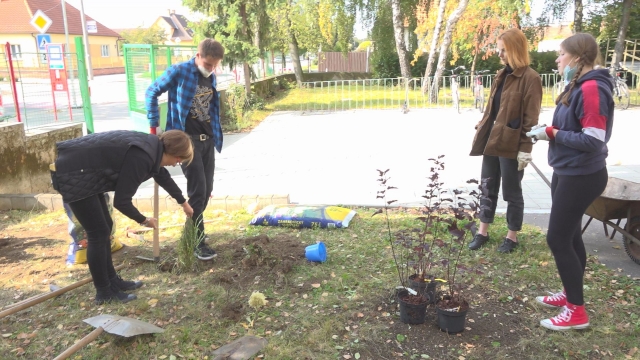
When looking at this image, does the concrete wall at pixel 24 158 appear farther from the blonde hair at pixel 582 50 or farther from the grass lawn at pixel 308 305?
the blonde hair at pixel 582 50

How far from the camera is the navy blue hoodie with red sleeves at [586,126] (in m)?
2.77

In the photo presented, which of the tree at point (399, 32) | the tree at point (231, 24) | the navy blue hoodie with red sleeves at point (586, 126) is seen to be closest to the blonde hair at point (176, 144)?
the navy blue hoodie with red sleeves at point (586, 126)

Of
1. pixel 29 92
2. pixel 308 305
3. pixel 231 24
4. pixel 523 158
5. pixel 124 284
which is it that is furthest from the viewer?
pixel 231 24

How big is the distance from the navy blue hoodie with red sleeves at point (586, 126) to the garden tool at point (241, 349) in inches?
81.0

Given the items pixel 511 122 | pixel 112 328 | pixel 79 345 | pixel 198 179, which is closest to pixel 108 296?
pixel 112 328

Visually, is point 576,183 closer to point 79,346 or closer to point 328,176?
point 79,346

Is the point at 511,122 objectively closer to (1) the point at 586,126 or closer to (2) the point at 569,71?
(2) the point at 569,71

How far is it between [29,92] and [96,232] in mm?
7470

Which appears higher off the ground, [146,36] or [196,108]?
[146,36]

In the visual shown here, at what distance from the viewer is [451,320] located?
3010mm

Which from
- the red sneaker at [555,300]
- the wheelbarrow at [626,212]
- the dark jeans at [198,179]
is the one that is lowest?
the red sneaker at [555,300]

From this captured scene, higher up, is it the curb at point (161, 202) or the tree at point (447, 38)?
the tree at point (447, 38)

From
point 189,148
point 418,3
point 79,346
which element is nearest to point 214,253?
point 189,148

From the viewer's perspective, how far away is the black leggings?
2891 millimetres
